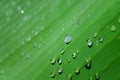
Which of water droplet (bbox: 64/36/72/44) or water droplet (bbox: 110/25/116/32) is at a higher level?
water droplet (bbox: 64/36/72/44)

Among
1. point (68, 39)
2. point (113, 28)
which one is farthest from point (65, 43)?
point (113, 28)

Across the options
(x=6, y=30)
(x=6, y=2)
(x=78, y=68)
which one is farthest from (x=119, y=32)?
(x=6, y=2)

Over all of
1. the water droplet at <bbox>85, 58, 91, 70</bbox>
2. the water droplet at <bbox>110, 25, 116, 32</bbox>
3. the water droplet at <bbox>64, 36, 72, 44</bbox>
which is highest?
the water droplet at <bbox>64, 36, 72, 44</bbox>

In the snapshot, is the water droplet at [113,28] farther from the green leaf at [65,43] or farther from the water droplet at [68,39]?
the water droplet at [68,39]

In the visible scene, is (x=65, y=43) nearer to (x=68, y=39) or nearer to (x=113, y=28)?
(x=68, y=39)

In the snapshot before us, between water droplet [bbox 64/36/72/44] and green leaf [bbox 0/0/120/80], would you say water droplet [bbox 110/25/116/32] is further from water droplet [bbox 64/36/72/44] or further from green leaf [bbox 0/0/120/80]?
water droplet [bbox 64/36/72/44]

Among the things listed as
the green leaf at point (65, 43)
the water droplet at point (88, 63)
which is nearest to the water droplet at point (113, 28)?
the green leaf at point (65, 43)

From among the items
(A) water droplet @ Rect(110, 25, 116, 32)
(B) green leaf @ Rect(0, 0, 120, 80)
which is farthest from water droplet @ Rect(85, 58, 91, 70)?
(A) water droplet @ Rect(110, 25, 116, 32)

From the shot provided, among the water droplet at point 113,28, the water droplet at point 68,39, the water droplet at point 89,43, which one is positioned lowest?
the water droplet at point 113,28
